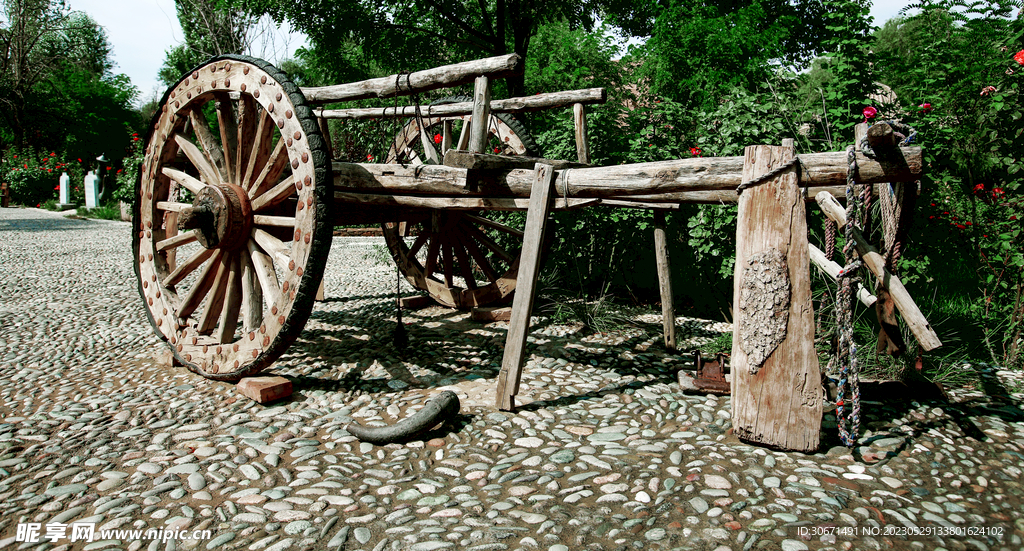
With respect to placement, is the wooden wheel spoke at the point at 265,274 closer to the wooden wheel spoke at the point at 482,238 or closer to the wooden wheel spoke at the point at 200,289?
the wooden wheel spoke at the point at 200,289

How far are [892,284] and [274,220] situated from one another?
10.3 feet

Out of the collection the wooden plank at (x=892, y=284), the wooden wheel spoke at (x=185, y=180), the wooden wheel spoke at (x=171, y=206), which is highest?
the wooden wheel spoke at (x=185, y=180)

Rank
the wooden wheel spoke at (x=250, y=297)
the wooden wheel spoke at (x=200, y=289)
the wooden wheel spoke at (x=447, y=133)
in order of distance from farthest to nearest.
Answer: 1. the wooden wheel spoke at (x=447, y=133)
2. the wooden wheel spoke at (x=200, y=289)
3. the wooden wheel spoke at (x=250, y=297)

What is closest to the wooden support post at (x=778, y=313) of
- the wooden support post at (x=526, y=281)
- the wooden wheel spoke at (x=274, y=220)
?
the wooden support post at (x=526, y=281)

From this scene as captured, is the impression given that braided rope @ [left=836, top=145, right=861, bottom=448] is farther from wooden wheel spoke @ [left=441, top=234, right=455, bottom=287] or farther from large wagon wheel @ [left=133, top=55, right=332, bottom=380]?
wooden wheel spoke @ [left=441, top=234, right=455, bottom=287]

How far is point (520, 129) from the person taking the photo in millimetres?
5250

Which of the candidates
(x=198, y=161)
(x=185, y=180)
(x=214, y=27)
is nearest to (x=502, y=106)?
(x=198, y=161)

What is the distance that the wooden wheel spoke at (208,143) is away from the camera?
12.4ft

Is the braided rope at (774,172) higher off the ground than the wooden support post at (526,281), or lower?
higher

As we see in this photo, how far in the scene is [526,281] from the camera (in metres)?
3.30

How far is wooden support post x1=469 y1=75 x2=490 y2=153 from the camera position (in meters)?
3.46

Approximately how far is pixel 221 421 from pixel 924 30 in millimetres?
5977

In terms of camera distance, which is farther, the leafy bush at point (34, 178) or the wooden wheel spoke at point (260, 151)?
the leafy bush at point (34, 178)

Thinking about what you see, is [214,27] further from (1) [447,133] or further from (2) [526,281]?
(2) [526,281]
